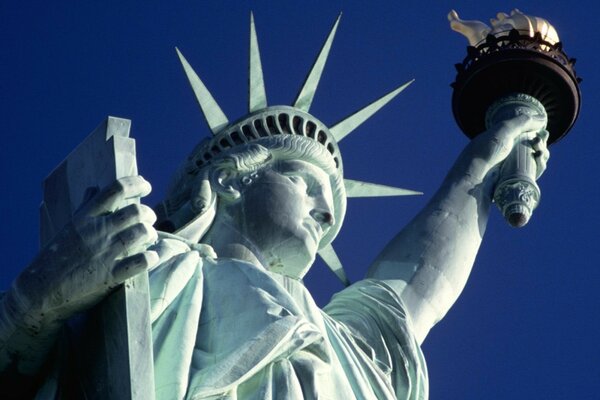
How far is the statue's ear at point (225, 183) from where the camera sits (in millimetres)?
14889

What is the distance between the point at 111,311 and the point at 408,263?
4.57 metres

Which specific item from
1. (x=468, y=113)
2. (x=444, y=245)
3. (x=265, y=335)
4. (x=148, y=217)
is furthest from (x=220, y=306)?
(x=468, y=113)

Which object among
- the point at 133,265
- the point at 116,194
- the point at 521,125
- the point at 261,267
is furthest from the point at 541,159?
the point at 133,265

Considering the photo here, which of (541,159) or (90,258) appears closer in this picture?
(90,258)

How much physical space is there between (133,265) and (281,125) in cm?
426

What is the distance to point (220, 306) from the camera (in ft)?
43.9

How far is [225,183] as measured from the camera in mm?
→ 15016

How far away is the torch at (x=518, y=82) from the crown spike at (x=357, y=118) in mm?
1295

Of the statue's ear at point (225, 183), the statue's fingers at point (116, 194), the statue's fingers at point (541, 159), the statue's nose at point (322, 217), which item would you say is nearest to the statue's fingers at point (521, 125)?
the statue's fingers at point (541, 159)

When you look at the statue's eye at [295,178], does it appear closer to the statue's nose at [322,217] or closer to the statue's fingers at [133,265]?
the statue's nose at [322,217]

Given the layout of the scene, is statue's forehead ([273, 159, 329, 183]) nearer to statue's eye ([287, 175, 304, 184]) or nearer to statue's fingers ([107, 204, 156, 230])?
statue's eye ([287, 175, 304, 184])

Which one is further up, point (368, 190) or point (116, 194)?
point (368, 190)

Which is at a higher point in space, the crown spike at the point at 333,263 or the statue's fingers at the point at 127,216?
the crown spike at the point at 333,263

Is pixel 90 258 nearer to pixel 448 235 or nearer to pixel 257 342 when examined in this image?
pixel 257 342
